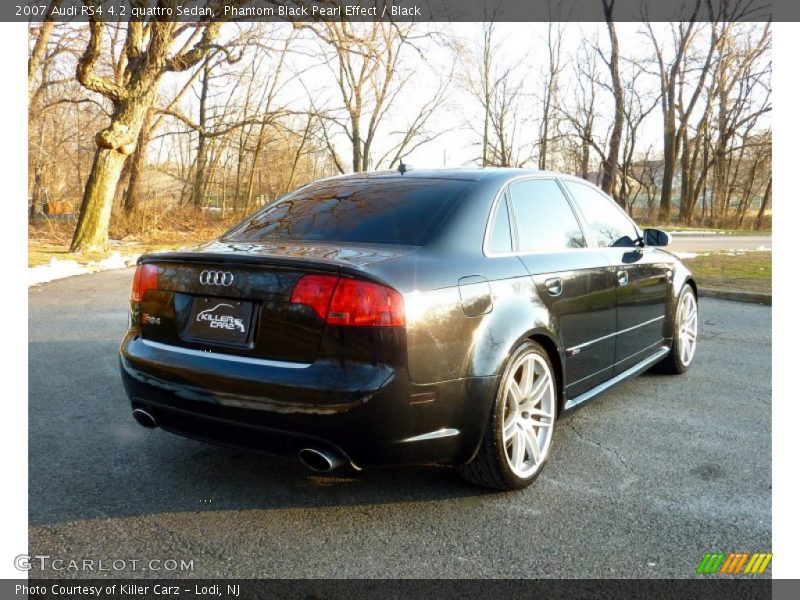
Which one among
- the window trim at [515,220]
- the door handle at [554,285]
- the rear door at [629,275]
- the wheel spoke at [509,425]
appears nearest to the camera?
the wheel spoke at [509,425]

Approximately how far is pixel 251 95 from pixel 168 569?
32.3m

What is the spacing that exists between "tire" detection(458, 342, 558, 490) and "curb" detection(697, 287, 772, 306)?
7.27 meters

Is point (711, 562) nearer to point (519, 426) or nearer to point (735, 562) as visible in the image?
point (735, 562)

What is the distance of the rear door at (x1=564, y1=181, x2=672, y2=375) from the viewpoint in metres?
4.30

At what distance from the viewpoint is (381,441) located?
8.75 feet

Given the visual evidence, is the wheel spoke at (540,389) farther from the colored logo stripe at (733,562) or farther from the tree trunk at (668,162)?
the tree trunk at (668,162)

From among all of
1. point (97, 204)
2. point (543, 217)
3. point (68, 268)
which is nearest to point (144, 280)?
point (543, 217)

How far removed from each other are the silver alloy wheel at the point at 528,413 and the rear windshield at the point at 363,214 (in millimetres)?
846

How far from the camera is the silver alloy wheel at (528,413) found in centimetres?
319

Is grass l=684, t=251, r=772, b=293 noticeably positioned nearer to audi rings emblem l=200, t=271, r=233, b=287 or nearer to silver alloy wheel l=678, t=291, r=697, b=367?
silver alloy wheel l=678, t=291, r=697, b=367

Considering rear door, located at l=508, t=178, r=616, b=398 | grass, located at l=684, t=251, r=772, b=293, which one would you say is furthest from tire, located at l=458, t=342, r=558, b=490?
grass, located at l=684, t=251, r=772, b=293

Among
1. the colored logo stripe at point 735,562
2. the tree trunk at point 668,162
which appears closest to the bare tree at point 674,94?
the tree trunk at point 668,162

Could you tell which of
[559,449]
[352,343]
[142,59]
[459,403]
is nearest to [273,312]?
[352,343]

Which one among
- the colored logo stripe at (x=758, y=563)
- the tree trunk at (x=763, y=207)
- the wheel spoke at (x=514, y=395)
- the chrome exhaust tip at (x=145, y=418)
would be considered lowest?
the colored logo stripe at (x=758, y=563)
